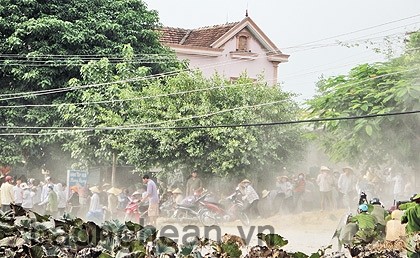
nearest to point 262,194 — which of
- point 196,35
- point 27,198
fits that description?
point 27,198

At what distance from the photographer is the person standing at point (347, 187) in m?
27.3

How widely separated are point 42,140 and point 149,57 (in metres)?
4.92

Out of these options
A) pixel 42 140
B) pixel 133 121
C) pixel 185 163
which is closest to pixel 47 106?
pixel 42 140

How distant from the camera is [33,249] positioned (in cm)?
712

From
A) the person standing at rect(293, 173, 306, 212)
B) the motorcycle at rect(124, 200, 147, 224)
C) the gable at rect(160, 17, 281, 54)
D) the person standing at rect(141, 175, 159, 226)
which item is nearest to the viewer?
the person standing at rect(141, 175, 159, 226)

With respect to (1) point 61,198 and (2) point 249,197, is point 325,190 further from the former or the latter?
(1) point 61,198

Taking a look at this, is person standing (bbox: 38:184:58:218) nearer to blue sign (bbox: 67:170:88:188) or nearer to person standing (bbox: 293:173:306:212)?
blue sign (bbox: 67:170:88:188)

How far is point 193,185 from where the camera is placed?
2783cm

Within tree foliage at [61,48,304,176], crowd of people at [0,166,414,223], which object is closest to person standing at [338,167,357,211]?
crowd of people at [0,166,414,223]

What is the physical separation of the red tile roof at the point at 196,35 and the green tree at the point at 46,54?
31.6 feet

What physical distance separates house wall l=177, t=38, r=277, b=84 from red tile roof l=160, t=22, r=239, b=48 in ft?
2.21

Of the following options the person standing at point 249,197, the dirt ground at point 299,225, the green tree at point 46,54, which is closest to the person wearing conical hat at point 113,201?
the dirt ground at point 299,225

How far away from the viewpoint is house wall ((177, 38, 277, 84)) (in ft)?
143

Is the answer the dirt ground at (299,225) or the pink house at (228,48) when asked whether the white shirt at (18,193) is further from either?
the pink house at (228,48)
